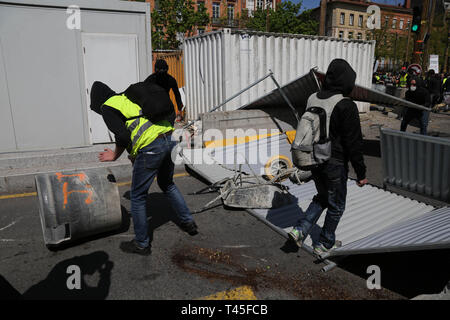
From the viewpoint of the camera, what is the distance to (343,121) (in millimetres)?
2850

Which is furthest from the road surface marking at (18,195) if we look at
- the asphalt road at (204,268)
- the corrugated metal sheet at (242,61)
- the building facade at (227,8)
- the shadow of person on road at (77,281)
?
the building facade at (227,8)

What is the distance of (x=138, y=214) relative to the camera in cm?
337

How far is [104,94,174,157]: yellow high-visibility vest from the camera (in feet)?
10.3

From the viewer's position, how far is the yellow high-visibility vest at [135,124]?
3127 mm

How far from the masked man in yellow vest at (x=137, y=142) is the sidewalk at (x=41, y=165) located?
2901mm

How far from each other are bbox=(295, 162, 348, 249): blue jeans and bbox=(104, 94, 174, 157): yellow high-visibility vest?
5.20ft

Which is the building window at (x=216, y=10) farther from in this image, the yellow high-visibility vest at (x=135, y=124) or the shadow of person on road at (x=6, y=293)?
the shadow of person on road at (x=6, y=293)

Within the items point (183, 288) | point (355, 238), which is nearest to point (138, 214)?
point (183, 288)

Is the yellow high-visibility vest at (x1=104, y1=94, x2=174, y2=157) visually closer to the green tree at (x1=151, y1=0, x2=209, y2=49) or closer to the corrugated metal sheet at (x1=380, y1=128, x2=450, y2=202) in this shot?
the corrugated metal sheet at (x1=380, y1=128, x2=450, y2=202)

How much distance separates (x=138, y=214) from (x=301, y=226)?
162 cm

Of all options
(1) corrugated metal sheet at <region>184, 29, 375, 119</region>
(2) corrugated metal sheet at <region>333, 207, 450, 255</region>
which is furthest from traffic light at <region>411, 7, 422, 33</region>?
(2) corrugated metal sheet at <region>333, 207, 450, 255</region>

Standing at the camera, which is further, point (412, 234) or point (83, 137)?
point (83, 137)
